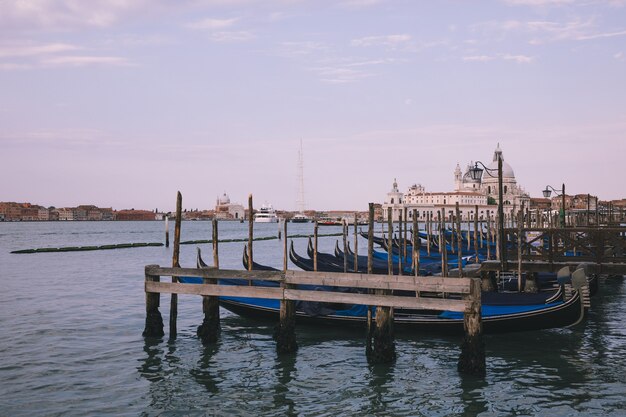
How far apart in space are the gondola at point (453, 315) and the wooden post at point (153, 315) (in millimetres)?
1859

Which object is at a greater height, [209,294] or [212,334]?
[209,294]

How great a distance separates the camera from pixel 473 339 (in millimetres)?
10336

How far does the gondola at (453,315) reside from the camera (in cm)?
1246

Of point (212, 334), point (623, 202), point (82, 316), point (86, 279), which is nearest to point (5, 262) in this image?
point (86, 279)

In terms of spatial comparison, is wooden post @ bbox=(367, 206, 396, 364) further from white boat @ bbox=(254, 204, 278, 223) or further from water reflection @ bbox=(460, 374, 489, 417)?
white boat @ bbox=(254, 204, 278, 223)

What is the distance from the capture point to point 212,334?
43.1 ft

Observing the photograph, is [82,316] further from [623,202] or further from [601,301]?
[623,202]

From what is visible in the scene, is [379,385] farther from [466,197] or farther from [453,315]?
[466,197]

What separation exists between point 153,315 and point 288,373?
12.5 feet

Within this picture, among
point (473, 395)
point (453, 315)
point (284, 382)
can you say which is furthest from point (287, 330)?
point (473, 395)

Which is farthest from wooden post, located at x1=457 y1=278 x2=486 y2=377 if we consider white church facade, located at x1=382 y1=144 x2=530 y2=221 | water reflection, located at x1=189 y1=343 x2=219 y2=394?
white church facade, located at x1=382 y1=144 x2=530 y2=221

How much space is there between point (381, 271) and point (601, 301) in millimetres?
6399

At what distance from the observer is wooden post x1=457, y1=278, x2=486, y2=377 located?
33.2 ft

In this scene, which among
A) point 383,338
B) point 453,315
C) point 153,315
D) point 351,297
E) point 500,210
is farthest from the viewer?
point 500,210
